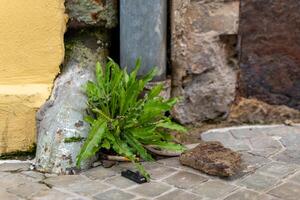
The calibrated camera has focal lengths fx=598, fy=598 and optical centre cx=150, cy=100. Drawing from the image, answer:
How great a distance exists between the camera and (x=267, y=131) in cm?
411

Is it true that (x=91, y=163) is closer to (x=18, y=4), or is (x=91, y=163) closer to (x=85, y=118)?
(x=85, y=118)

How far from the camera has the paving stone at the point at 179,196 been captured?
312cm

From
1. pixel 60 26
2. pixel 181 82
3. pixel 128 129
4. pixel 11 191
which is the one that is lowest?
pixel 11 191

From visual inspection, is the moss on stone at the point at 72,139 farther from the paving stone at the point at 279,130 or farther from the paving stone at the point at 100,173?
the paving stone at the point at 279,130

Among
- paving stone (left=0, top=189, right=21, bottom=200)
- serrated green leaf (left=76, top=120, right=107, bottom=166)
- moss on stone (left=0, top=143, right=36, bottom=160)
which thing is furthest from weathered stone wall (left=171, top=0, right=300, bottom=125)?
paving stone (left=0, top=189, right=21, bottom=200)

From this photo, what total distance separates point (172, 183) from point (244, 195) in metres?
0.41

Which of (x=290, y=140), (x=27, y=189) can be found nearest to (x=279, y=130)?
(x=290, y=140)

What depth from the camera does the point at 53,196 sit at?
3156mm

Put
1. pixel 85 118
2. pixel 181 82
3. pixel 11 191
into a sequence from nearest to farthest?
1. pixel 11 191
2. pixel 85 118
3. pixel 181 82

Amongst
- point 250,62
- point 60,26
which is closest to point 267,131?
point 250,62

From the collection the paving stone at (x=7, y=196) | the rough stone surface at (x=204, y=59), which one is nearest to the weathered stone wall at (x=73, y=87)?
the paving stone at (x=7, y=196)

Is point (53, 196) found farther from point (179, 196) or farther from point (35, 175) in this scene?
point (179, 196)

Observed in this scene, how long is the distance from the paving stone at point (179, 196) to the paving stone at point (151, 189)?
48 millimetres

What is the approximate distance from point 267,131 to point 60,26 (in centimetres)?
157
